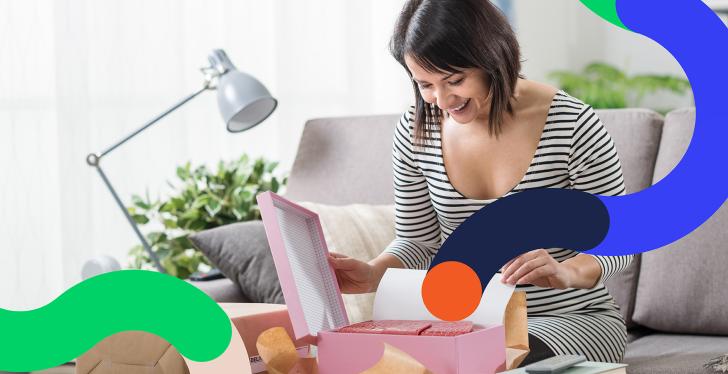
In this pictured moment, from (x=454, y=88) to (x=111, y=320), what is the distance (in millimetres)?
549

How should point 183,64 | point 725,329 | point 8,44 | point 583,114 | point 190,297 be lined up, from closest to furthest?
point 190,297 < point 583,114 < point 725,329 < point 8,44 < point 183,64

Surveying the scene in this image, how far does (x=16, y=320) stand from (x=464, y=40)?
0.64 meters

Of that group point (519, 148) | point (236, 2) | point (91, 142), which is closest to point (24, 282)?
point (91, 142)

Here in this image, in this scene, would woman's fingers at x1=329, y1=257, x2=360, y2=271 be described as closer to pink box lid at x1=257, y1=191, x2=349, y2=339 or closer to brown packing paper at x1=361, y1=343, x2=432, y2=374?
pink box lid at x1=257, y1=191, x2=349, y2=339

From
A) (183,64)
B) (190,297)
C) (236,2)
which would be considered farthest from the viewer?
(236,2)

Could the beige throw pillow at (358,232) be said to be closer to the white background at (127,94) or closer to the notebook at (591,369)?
the white background at (127,94)

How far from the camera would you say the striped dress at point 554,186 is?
57.7 inches

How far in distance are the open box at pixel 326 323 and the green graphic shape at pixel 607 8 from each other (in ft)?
1.13

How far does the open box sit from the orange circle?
0.10 feet

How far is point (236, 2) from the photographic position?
9.93ft

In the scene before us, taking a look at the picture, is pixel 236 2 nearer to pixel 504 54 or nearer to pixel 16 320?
pixel 504 54

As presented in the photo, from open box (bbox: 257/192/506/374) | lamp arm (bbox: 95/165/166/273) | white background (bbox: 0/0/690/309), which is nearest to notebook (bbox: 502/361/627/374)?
open box (bbox: 257/192/506/374)

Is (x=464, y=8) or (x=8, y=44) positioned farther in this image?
(x=8, y=44)

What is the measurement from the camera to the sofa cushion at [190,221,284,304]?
2.07 metres
